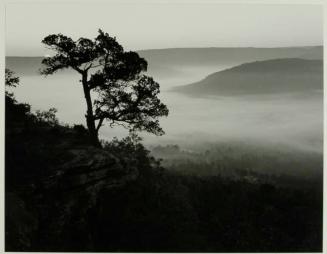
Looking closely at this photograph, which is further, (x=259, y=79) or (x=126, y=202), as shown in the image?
(x=259, y=79)

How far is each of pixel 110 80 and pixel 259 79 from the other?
11.1 ft

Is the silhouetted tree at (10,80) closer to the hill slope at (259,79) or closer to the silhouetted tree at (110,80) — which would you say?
the silhouetted tree at (110,80)

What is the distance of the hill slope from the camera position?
400 inches

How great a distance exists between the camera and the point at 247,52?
1039cm

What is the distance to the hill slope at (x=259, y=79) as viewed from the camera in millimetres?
10172

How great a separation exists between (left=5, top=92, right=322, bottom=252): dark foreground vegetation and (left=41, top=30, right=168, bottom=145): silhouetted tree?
0.50 metres

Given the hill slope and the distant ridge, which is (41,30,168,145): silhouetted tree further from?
the hill slope

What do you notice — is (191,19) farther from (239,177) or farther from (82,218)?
(82,218)

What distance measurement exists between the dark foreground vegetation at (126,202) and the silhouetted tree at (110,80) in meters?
0.50

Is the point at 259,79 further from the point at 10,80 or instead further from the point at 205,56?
the point at 10,80

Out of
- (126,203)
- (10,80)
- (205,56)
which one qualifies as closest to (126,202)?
(126,203)

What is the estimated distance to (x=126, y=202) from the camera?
9.87m

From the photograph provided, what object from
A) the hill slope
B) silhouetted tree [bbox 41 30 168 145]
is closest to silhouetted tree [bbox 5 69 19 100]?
silhouetted tree [bbox 41 30 168 145]

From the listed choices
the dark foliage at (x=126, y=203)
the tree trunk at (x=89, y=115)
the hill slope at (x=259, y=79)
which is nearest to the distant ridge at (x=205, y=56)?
the hill slope at (x=259, y=79)
